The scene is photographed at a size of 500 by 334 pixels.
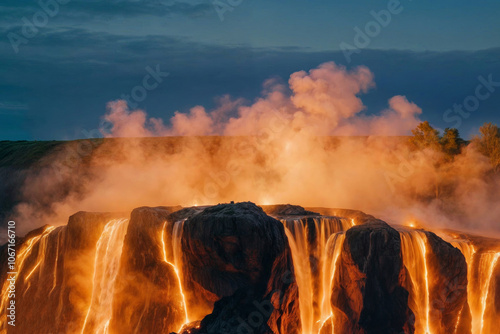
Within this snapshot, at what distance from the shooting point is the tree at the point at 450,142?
54812 mm

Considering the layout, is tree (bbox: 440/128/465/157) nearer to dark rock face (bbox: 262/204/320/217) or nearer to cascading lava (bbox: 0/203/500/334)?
cascading lava (bbox: 0/203/500/334)

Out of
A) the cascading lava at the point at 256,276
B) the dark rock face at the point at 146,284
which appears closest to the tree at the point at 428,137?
the cascading lava at the point at 256,276

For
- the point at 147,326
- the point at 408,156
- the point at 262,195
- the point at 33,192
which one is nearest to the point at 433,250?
the point at 147,326

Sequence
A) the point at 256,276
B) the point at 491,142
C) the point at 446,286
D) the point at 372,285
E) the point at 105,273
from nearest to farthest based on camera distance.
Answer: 1. the point at 256,276
2. the point at 372,285
3. the point at 446,286
4. the point at 105,273
5. the point at 491,142

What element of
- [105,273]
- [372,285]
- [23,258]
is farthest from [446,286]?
[23,258]

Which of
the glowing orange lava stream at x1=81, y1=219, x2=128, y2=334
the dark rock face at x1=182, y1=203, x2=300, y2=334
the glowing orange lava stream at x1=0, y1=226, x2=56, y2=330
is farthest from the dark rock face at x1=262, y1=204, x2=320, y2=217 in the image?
the glowing orange lava stream at x1=0, y1=226, x2=56, y2=330

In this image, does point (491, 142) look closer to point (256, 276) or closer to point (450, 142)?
point (450, 142)

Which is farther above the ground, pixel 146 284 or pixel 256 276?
pixel 256 276

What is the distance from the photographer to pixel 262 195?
5172 centimetres

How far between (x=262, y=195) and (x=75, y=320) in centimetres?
2474

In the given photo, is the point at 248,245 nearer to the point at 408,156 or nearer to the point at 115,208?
the point at 115,208

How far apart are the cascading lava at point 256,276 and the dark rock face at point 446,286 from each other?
0.05m

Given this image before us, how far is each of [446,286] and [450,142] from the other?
3229 cm

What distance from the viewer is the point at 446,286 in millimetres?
26641
